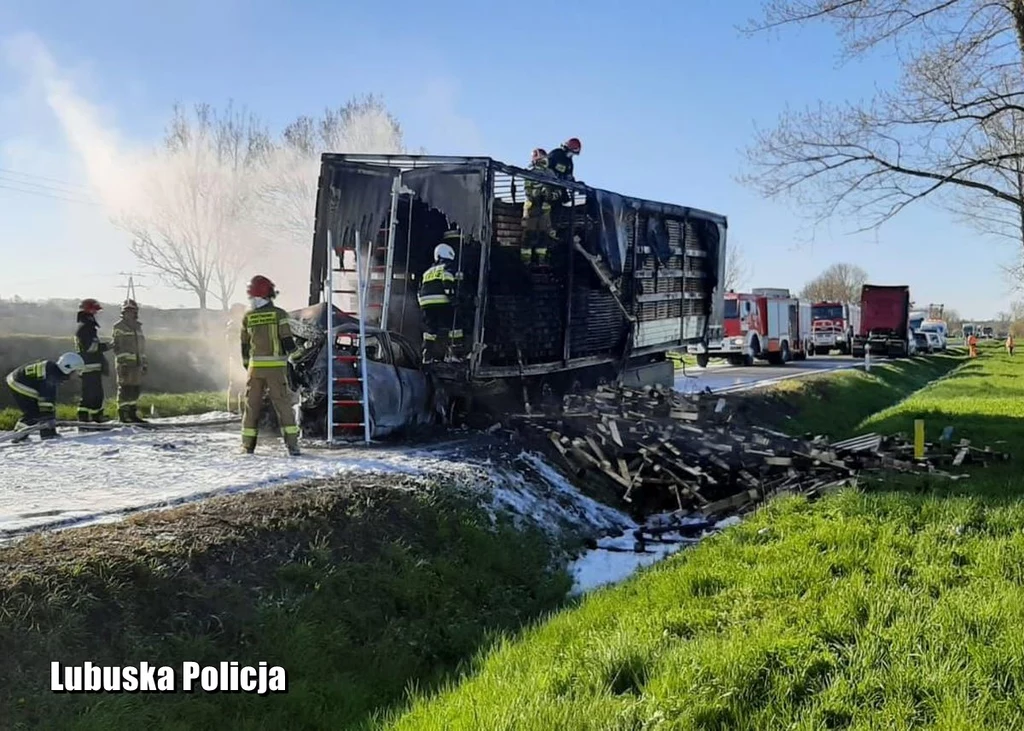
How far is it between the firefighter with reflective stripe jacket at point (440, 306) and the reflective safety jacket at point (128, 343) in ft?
14.0

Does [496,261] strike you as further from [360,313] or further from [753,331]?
[753,331]

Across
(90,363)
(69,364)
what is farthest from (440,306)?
(90,363)

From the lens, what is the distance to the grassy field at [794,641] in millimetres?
3135

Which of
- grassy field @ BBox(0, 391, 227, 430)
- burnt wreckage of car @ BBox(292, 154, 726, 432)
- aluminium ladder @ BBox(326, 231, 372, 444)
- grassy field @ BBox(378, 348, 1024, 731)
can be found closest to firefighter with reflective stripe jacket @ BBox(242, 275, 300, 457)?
aluminium ladder @ BBox(326, 231, 372, 444)

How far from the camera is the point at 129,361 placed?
10641mm

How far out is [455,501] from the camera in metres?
6.34

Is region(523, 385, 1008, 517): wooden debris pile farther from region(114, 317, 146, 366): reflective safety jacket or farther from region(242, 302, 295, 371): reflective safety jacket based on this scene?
region(114, 317, 146, 366): reflective safety jacket

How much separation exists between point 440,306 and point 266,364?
2.00 m

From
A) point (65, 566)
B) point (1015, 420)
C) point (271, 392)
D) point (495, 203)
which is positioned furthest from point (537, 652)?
point (1015, 420)

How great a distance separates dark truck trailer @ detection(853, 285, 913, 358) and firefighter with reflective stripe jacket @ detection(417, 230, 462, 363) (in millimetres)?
29698

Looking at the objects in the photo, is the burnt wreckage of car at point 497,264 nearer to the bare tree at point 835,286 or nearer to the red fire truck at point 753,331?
the red fire truck at point 753,331

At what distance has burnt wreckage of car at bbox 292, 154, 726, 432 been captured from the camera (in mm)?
8898

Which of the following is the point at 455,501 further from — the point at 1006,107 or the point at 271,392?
Answer: the point at 1006,107

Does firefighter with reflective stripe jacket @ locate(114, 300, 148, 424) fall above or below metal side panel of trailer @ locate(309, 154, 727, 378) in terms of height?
below
